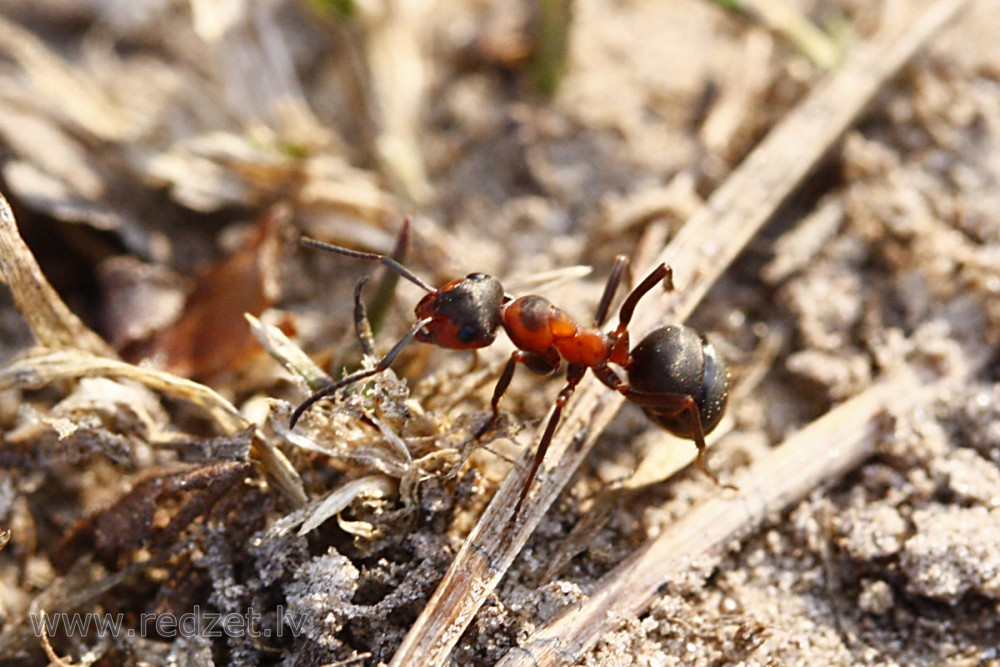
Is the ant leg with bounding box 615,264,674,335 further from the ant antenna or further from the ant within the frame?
the ant antenna

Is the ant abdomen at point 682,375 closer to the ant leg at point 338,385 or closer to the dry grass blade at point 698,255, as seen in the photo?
the dry grass blade at point 698,255

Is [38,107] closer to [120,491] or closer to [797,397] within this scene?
[120,491]

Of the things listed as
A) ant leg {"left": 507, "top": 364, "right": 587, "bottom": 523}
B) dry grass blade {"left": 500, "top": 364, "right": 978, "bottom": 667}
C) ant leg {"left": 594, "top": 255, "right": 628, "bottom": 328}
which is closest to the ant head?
ant leg {"left": 507, "top": 364, "right": 587, "bottom": 523}

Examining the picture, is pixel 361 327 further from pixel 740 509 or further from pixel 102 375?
pixel 740 509

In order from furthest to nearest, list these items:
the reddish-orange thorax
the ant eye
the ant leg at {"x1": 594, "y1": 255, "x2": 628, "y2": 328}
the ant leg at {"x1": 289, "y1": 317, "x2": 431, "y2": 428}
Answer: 1. the ant leg at {"x1": 594, "y1": 255, "x2": 628, "y2": 328}
2. the reddish-orange thorax
3. the ant eye
4. the ant leg at {"x1": 289, "y1": 317, "x2": 431, "y2": 428}

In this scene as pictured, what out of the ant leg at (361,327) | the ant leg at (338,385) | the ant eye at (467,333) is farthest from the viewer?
the ant eye at (467,333)

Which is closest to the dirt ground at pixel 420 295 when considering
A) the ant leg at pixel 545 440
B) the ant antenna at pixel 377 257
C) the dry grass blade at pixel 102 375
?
the dry grass blade at pixel 102 375

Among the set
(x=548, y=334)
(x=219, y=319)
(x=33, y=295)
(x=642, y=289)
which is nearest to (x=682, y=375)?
(x=642, y=289)
